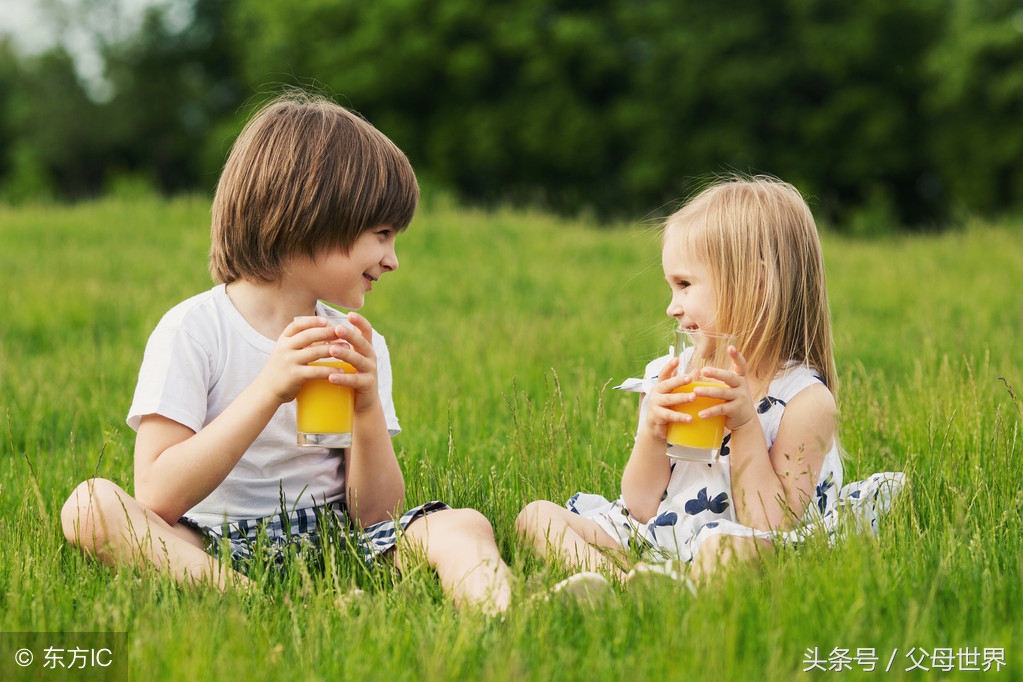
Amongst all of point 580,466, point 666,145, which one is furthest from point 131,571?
point 666,145

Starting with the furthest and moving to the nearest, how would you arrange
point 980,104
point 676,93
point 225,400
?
point 676,93 → point 980,104 → point 225,400

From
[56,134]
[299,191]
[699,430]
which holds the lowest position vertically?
[699,430]

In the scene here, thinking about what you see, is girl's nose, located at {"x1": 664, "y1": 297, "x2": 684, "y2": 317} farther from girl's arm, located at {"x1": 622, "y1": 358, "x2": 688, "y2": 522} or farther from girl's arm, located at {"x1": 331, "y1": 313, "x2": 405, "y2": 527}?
girl's arm, located at {"x1": 331, "y1": 313, "x2": 405, "y2": 527}

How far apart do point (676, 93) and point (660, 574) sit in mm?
23055

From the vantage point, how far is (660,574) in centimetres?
203

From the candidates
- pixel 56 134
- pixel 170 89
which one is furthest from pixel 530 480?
pixel 56 134

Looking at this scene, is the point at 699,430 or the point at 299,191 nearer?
the point at 699,430

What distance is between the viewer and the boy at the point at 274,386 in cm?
225

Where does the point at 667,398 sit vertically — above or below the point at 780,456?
above

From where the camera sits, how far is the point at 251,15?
99.9 ft

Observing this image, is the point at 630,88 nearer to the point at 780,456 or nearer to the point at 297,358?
the point at 780,456

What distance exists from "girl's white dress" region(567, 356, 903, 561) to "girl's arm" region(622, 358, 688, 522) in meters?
0.04

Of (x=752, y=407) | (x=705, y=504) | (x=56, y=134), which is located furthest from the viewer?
(x=56, y=134)

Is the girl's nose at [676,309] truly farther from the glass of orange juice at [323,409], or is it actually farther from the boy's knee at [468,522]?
the glass of orange juice at [323,409]
